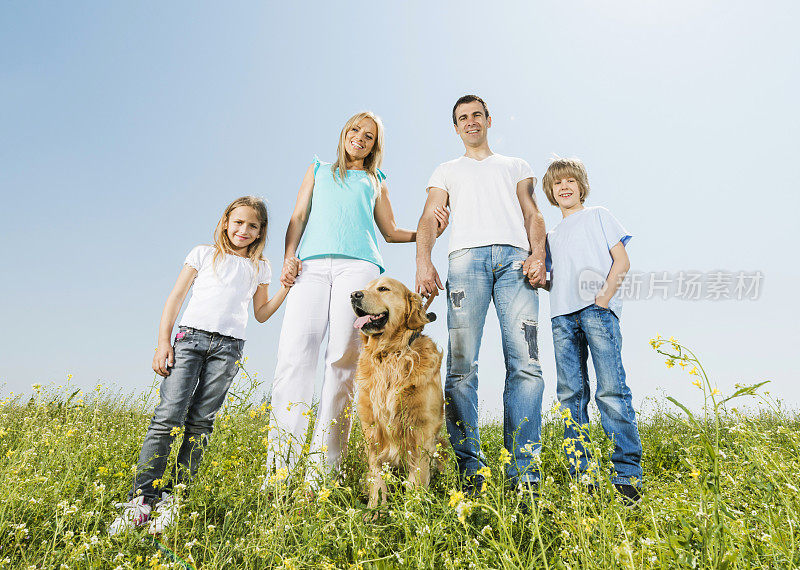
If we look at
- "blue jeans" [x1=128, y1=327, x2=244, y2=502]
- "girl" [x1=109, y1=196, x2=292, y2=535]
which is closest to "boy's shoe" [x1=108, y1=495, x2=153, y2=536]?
"girl" [x1=109, y1=196, x2=292, y2=535]

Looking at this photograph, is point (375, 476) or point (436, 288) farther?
point (436, 288)

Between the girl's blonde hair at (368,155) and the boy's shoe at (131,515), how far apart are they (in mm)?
2802

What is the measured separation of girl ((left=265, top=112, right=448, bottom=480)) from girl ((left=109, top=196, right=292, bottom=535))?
0.30 meters

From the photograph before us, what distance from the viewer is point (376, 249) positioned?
394cm

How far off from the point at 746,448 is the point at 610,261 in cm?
205

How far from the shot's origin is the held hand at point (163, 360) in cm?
327

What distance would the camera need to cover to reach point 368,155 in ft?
13.9

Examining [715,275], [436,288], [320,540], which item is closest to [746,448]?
[320,540]

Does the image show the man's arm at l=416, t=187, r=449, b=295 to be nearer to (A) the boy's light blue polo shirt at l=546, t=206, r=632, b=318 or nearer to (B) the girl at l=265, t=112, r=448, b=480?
(B) the girl at l=265, t=112, r=448, b=480

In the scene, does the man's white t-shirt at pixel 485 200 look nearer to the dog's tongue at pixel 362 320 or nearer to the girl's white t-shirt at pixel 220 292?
the dog's tongue at pixel 362 320

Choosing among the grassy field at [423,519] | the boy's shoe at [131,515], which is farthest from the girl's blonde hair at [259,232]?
the boy's shoe at [131,515]

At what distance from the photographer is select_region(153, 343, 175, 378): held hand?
3.27 meters

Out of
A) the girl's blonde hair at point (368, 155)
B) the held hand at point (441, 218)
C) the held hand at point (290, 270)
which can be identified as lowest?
the held hand at point (290, 270)

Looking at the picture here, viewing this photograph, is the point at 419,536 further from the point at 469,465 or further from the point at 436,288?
the point at 436,288
